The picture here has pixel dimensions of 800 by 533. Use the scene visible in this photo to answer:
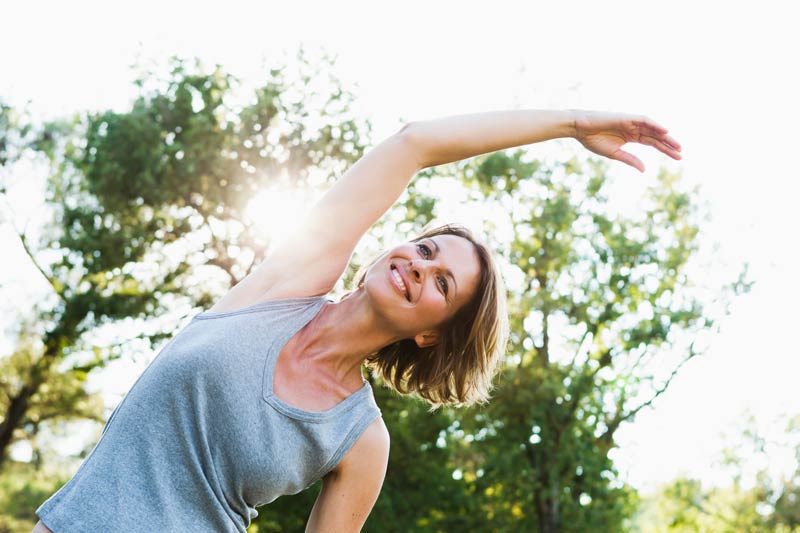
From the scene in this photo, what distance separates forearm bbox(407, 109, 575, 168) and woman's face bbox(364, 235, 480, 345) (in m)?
0.24

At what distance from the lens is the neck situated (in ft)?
7.05

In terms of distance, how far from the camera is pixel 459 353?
8.00 ft

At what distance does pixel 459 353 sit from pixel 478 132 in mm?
634

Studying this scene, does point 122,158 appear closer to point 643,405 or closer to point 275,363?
point 643,405

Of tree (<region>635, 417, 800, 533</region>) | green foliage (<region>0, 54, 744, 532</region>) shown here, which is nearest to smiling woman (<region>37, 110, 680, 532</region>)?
green foliage (<region>0, 54, 744, 532</region>)

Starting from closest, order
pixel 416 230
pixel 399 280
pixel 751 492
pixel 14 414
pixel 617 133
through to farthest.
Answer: pixel 399 280, pixel 617 133, pixel 416 230, pixel 14 414, pixel 751 492

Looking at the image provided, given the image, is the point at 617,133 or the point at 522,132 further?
the point at 617,133

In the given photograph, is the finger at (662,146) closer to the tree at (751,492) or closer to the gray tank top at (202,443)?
the gray tank top at (202,443)

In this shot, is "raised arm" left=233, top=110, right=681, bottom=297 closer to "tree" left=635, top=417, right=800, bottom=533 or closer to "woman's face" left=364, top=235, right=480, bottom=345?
"woman's face" left=364, top=235, right=480, bottom=345

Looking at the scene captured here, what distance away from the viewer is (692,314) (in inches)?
715

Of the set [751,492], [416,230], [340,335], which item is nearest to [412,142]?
[340,335]

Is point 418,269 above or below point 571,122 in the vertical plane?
below

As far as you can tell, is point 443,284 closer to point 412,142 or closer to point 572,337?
point 412,142

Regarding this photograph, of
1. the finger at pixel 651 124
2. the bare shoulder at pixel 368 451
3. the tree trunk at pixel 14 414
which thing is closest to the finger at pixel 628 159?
the finger at pixel 651 124
